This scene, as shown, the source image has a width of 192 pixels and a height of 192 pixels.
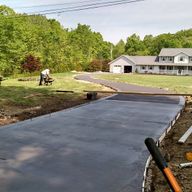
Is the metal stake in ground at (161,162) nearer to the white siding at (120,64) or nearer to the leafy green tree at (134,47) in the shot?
the white siding at (120,64)

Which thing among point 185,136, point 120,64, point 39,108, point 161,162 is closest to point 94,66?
point 120,64

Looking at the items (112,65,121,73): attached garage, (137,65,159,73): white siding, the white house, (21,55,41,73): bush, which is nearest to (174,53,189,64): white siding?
the white house

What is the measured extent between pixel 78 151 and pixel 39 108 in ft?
27.4

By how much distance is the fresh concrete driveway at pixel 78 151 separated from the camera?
7016 mm

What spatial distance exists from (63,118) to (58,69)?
175ft

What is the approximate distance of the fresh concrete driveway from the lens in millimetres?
7016

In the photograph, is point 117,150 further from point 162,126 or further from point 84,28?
point 84,28

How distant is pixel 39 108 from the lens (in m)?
17.3

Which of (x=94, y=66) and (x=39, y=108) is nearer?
(x=39, y=108)

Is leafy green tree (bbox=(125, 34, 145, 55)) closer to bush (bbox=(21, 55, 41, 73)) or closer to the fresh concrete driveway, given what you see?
bush (bbox=(21, 55, 41, 73))

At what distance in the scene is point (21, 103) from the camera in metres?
18.5

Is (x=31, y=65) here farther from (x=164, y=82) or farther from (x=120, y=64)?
(x=120, y=64)

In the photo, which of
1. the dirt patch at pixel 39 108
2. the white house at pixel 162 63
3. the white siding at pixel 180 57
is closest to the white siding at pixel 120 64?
the white house at pixel 162 63

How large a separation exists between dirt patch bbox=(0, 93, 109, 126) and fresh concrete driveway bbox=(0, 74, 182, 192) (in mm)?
981
